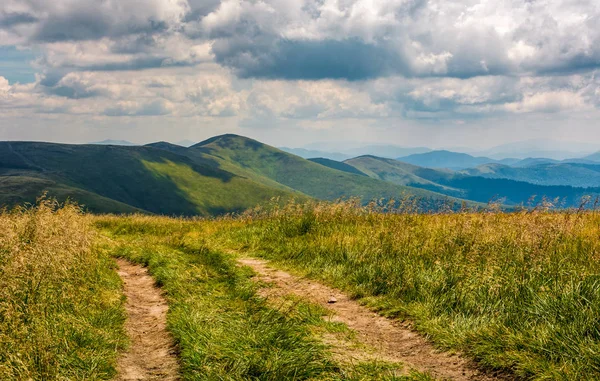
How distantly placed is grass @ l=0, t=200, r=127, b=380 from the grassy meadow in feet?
0.10

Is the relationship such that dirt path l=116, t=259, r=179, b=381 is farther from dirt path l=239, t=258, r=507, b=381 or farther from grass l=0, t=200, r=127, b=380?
dirt path l=239, t=258, r=507, b=381

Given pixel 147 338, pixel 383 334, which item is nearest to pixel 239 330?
pixel 147 338

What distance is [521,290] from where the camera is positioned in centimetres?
765

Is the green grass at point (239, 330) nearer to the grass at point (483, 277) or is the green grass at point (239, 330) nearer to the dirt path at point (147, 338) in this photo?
the dirt path at point (147, 338)

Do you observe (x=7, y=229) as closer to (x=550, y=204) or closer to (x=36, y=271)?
(x=36, y=271)

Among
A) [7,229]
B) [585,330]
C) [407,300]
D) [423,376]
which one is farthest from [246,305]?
[7,229]

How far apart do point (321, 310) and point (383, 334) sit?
4.87ft

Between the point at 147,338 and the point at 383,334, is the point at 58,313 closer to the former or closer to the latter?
the point at 147,338

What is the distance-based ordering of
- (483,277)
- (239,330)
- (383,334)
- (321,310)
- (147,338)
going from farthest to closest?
(321,310) < (483,277) < (147,338) < (383,334) < (239,330)

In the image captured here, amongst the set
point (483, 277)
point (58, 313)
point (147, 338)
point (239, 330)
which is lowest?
point (147, 338)

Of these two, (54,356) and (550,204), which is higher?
(550,204)

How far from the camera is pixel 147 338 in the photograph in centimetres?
816

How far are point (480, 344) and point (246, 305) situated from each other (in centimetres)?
471

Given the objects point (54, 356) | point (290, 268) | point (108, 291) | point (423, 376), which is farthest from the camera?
point (290, 268)
